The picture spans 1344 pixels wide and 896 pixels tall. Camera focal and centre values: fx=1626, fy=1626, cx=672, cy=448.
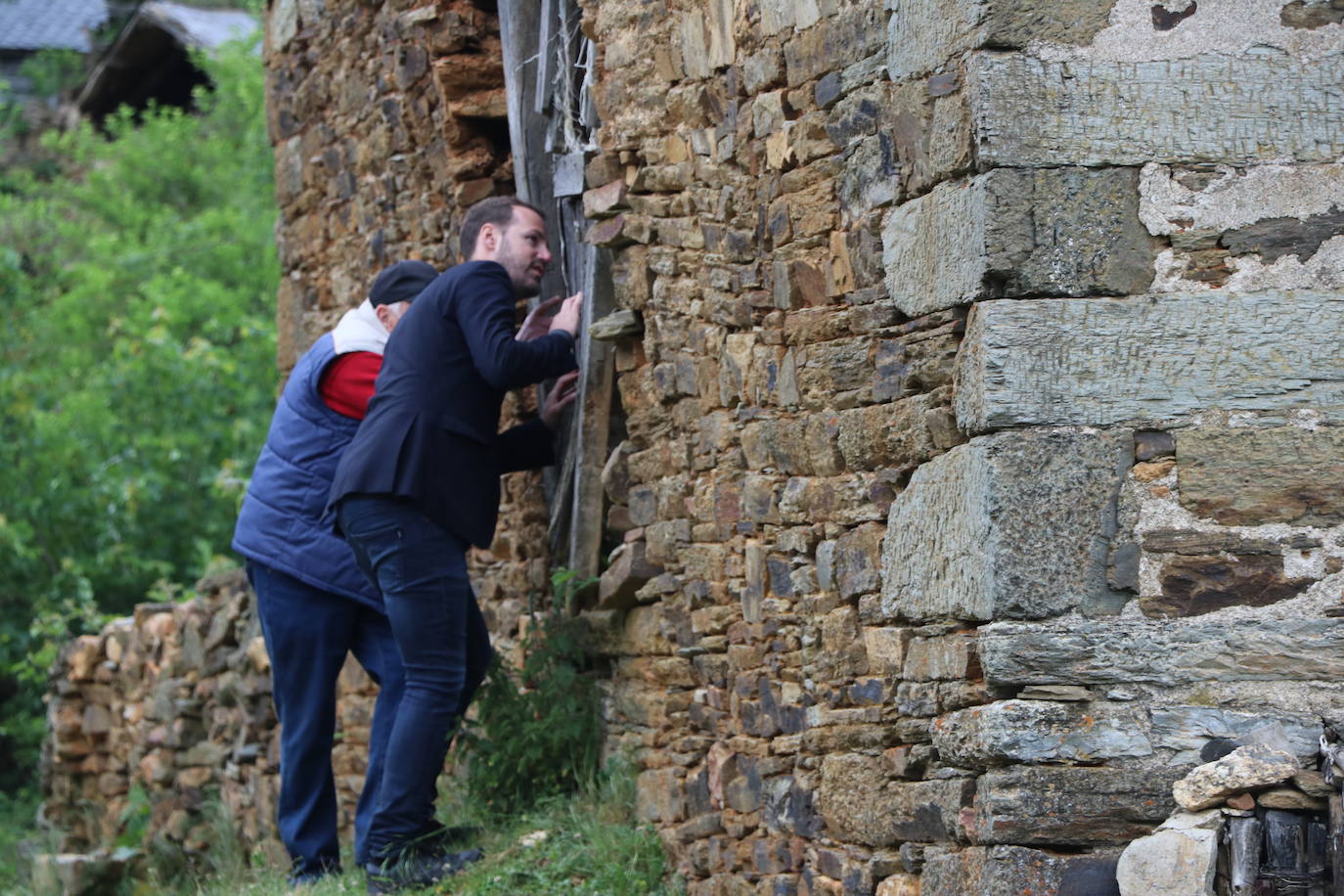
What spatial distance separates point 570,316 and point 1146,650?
2.26 m

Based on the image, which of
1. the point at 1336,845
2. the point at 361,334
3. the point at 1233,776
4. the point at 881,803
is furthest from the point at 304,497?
the point at 1336,845

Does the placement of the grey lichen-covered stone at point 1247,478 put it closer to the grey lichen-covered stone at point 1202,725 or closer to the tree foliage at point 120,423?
the grey lichen-covered stone at point 1202,725

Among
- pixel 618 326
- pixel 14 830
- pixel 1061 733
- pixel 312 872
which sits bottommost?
pixel 14 830

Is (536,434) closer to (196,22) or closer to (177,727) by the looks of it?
(177,727)

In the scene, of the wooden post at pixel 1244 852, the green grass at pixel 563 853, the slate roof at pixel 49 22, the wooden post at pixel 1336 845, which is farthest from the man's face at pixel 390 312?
the slate roof at pixel 49 22

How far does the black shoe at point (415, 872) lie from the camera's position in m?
4.46

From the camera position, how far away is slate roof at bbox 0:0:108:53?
21062mm

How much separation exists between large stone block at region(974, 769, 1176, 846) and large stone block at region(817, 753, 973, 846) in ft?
0.41

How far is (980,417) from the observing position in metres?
3.04

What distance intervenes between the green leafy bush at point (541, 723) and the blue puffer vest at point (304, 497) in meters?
0.51

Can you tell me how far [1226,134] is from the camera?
311 centimetres

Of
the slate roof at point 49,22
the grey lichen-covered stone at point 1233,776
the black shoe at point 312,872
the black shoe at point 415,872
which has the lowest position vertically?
the black shoe at point 312,872

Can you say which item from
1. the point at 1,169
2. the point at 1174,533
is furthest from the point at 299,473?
the point at 1,169

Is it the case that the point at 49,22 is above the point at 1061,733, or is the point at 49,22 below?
above
